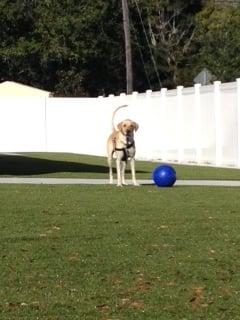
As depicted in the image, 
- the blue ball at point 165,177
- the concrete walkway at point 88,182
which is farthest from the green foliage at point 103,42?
the blue ball at point 165,177

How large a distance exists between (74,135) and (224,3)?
23.5 metres

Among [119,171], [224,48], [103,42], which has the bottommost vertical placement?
[119,171]

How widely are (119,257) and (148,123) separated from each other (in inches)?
1024

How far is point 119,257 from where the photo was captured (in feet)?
28.9

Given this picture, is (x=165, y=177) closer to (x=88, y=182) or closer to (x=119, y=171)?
(x=119, y=171)

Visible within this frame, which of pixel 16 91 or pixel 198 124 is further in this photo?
pixel 16 91

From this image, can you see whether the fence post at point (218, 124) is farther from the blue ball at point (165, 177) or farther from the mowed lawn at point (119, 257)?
the mowed lawn at point (119, 257)

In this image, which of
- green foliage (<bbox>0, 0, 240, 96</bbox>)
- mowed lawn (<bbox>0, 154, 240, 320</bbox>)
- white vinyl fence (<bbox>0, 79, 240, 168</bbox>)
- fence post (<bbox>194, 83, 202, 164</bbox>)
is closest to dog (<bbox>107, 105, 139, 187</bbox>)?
mowed lawn (<bbox>0, 154, 240, 320</bbox>)

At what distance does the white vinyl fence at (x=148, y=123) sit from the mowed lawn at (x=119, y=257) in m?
13.0

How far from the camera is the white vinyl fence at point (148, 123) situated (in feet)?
91.4

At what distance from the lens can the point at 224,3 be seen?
201ft

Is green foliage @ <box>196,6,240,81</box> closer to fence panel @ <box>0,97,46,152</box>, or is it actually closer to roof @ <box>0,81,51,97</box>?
roof @ <box>0,81,51,97</box>

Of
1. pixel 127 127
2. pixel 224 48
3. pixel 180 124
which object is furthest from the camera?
pixel 224 48

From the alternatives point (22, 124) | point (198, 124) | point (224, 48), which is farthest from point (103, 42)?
point (198, 124)
